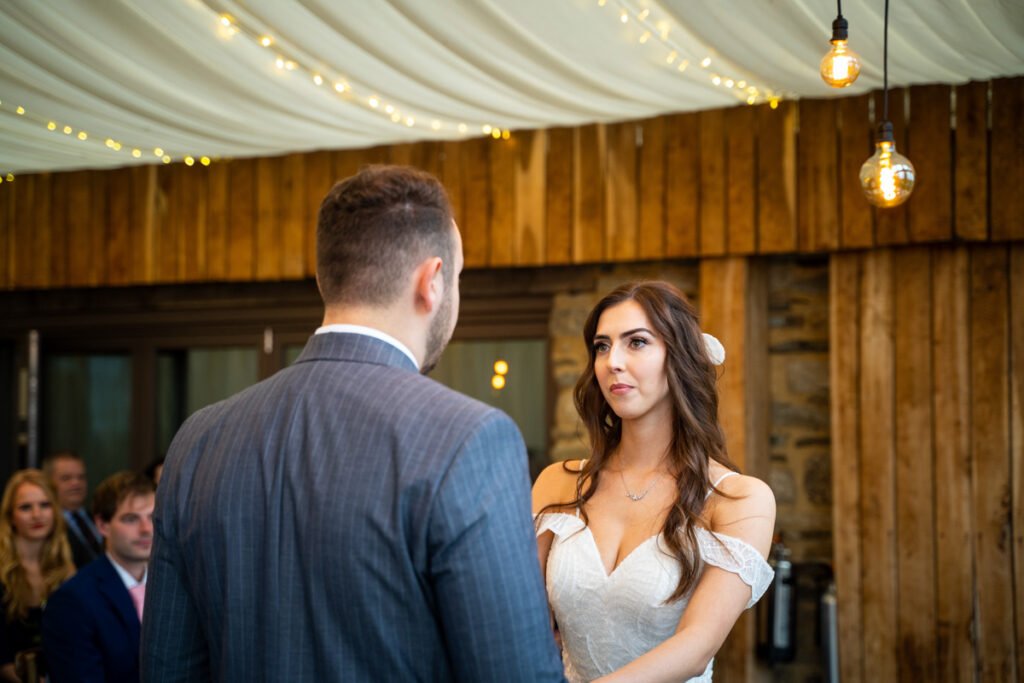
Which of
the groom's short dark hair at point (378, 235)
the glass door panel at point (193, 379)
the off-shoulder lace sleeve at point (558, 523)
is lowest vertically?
the off-shoulder lace sleeve at point (558, 523)

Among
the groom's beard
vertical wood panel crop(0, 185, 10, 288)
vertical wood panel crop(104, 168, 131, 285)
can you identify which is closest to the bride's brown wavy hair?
the groom's beard

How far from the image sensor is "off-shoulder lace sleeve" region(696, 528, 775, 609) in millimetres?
2510

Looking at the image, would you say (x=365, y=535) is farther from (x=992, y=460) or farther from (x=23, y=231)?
(x=23, y=231)

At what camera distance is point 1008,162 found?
4.41 m

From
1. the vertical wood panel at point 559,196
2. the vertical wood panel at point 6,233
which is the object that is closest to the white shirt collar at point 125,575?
the vertical wood panel at point 559,196

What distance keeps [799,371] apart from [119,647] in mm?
3008

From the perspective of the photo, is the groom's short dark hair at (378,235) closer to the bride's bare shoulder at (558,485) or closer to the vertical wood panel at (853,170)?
the bride's bare shoulder at (558,485)

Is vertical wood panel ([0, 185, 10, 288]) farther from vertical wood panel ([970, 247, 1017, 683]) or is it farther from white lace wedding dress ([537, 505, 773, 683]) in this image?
vertical wood panel ([970, 247, 1017, 683])

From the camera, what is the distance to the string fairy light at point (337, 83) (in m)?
3.63

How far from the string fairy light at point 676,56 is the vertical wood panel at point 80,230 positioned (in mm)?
3607

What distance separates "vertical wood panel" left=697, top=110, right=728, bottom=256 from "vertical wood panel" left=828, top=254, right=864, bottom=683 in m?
0.50

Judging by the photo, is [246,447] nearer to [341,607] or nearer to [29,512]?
[341,607]

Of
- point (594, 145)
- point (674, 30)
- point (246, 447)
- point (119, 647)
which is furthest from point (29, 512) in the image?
point (246, 447)

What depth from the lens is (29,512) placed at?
4699 mm
